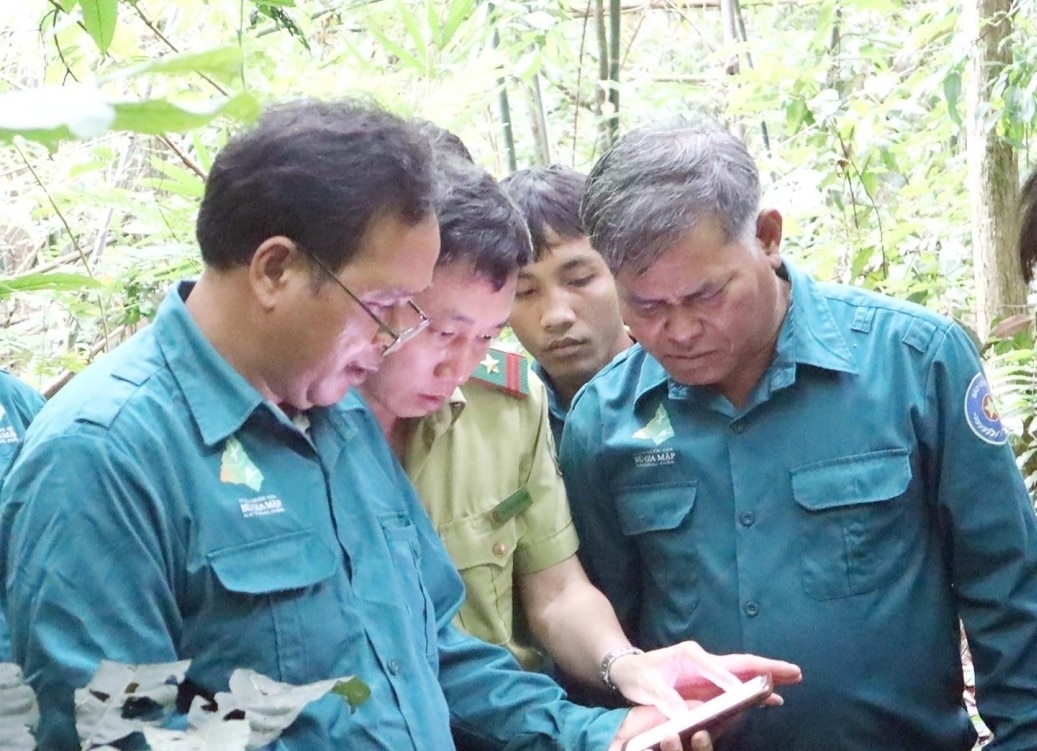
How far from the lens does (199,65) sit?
56cm

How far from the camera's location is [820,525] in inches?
81.1

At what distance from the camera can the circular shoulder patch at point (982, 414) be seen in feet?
6.51

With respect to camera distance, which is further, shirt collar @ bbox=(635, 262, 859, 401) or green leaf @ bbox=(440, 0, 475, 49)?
green leaf @ bbox=(440, 0, 475, 49)

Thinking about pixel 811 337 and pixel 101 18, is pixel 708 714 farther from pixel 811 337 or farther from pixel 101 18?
pixel 101 18

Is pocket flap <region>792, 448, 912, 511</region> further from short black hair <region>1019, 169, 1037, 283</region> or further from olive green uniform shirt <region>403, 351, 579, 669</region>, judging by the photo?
short black hair <region>1019, 169, 1037, 283</region>

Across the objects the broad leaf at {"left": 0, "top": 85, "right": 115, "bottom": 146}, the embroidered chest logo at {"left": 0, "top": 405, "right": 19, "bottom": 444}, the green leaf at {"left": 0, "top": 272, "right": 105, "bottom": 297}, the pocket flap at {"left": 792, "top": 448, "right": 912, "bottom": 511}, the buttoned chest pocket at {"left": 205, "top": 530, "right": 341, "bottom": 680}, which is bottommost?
the pocket flap at {"left": 792, "top": 448, "right": 912, "bottom": 511}

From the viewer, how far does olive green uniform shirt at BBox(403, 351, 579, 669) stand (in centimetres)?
213

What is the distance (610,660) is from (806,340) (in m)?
0.68

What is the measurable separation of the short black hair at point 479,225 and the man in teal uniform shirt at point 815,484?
0.17 meters

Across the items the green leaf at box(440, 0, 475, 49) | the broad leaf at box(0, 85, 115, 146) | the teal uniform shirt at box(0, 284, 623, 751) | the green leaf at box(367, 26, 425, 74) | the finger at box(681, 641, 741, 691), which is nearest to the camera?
the broad leaf at box(0, 85, 115, 146)

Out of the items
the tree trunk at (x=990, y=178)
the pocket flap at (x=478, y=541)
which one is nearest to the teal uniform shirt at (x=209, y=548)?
the pocket flap at (x=478, y=541)

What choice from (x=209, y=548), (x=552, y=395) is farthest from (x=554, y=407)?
(x=209, y=548)

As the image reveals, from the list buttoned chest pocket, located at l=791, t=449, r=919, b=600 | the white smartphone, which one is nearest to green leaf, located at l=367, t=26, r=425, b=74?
buttoned chest pocket, located at l=791, t=449, r=919, b=600

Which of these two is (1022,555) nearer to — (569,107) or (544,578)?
(544,578)
